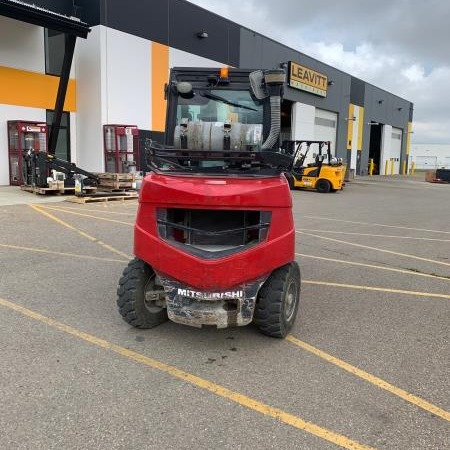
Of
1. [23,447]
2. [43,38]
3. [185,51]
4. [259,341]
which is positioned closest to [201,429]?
[23,447]

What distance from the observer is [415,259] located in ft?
27.1

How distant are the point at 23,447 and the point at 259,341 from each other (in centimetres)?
225

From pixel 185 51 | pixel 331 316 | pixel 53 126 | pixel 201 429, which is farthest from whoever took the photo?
pixel 185 51

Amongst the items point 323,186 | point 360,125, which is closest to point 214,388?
point 323,186

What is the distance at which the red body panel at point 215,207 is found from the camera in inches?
156

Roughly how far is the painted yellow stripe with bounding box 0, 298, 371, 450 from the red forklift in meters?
0.39

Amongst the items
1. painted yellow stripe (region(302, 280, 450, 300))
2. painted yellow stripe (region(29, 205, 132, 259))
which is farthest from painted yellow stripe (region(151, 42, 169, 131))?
painted yellow stripe (region(302, 280, 450, 300))

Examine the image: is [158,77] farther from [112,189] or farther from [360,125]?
[360,125]

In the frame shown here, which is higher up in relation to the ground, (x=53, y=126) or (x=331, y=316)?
(x=53, y=126)

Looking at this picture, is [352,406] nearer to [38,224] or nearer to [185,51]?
[38,224]

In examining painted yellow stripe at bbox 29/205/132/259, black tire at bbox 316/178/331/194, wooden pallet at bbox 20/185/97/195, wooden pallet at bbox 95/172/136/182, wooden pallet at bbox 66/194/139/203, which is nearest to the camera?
painted yellow stripe at bbox 29/205/132/259

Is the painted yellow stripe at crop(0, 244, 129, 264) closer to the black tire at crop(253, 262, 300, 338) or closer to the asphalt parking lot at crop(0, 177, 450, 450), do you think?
the asphalt parking lot at crop(0, 177, 450, 450)

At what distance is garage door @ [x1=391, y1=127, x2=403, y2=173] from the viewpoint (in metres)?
53.5

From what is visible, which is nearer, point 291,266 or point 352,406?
point 352,406
